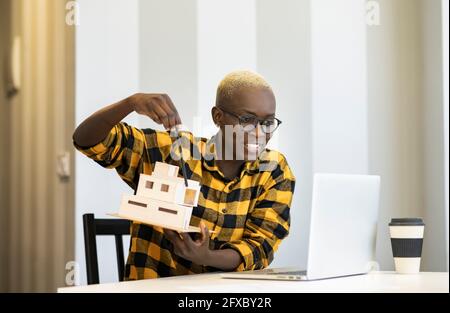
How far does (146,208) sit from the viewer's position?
1416 millimetres

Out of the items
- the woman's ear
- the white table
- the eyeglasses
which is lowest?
the white table

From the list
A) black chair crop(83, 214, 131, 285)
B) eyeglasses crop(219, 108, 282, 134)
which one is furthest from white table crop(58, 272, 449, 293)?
eyeglasses crop(219, 108, 282, 134)

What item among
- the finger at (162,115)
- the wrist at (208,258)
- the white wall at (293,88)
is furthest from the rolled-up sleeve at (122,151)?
the white wall at (293,88)

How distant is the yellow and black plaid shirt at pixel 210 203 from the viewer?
1730 mm

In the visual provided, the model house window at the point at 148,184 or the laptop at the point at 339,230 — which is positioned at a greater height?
the model house window at the point at 148,184

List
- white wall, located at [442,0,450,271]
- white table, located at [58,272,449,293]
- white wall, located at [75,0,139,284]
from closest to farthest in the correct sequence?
1. white table, located at [58,272,449,293]
2. white wall, located at [442,0,450,271]
3. white wall, located at [75,0,139,284]

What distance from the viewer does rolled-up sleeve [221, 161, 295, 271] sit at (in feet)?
5.56

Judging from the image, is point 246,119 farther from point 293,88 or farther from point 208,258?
point 293,88

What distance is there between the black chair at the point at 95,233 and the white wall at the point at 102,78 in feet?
2.60

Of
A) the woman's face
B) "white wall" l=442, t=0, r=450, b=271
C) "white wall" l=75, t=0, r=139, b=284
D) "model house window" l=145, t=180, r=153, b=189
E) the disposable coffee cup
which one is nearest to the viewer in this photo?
"model house window" l=145, t=180, r=153, b=189

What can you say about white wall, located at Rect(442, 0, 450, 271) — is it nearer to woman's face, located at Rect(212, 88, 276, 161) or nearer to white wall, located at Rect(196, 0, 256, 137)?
white wall, located at Rect(196, 0, 256, 137)

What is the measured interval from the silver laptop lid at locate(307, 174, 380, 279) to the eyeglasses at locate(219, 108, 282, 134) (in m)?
0.29

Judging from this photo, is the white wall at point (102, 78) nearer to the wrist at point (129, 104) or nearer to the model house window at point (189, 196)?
the wrist at point (129, 104)

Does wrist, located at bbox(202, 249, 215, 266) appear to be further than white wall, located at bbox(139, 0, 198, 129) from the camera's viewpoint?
No
